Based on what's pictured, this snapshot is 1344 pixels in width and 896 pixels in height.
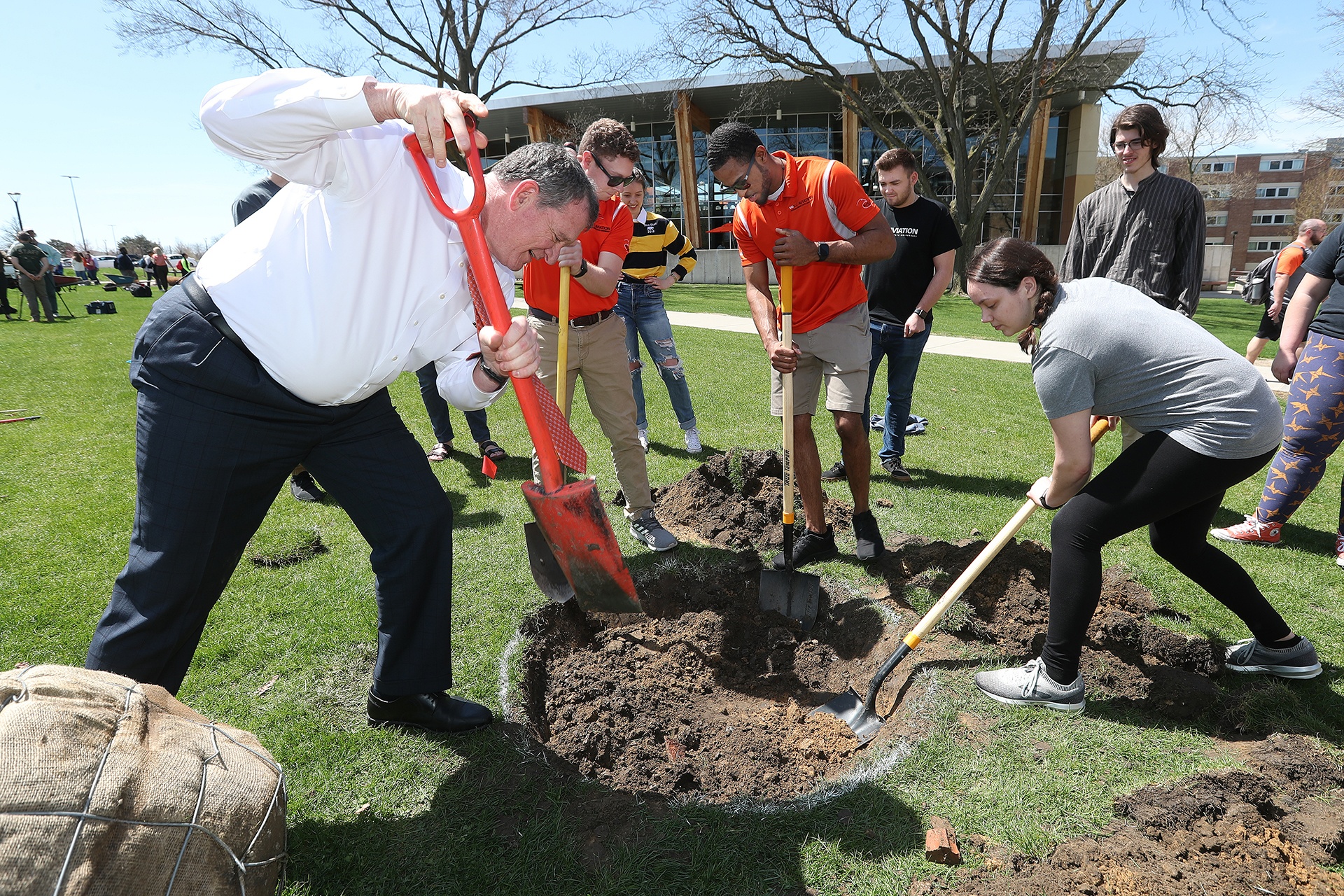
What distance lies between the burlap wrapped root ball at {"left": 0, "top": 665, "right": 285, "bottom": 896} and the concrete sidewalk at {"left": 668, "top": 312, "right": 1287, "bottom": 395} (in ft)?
28.6

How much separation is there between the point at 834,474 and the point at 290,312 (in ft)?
14.3

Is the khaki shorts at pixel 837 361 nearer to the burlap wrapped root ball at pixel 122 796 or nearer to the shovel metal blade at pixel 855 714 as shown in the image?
the shovel metal blade at pixel 855 714

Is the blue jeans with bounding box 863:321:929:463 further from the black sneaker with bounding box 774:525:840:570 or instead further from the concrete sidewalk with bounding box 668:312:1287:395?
the concrete sidewalk with bounding box 668:312:1287:395

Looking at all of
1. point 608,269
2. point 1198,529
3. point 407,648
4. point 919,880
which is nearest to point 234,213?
point 608,269

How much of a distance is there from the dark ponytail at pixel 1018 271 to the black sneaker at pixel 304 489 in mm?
4579

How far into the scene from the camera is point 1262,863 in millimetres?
2111

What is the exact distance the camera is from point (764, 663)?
337 cm

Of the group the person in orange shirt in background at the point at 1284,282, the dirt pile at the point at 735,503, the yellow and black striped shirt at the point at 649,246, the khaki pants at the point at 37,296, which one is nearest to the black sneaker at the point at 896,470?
the dirt pile at the point at 735,503

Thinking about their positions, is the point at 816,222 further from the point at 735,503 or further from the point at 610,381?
the point at 735,503

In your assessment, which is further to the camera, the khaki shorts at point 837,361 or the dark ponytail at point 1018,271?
the khaki shorts at point 837,361

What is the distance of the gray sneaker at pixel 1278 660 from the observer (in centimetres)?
295

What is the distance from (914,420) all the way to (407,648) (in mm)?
5555

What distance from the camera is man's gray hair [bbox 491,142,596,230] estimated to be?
2230mm

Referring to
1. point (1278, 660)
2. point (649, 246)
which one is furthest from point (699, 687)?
point (649, 246)
